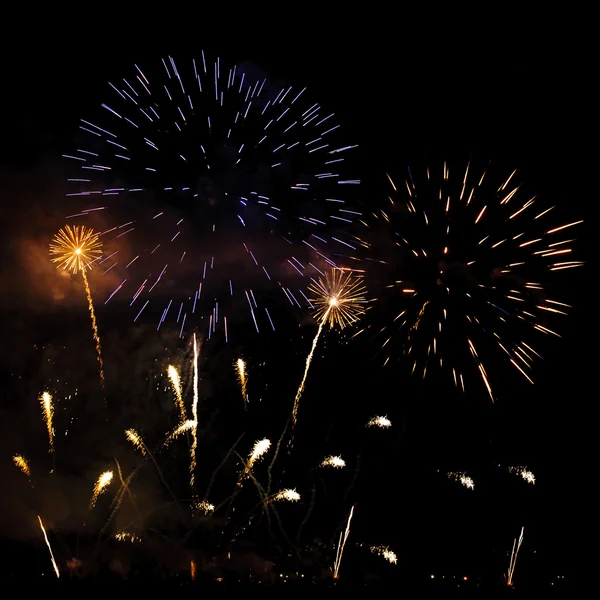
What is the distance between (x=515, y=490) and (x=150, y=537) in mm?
31678

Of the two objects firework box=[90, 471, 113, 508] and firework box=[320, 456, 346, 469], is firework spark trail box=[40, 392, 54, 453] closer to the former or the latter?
firework box=[90, 471, 113, 508]

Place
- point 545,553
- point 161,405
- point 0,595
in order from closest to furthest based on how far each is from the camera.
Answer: point 0,595, point 161,405, point 545,553

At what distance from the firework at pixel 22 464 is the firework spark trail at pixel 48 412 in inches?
86.2

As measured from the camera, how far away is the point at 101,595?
2547cm

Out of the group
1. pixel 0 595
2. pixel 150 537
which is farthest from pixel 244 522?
pixel 0 595

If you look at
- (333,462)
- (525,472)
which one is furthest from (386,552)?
(525,472)

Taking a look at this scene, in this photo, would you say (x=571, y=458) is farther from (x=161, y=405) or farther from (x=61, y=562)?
(x=61, y=562)

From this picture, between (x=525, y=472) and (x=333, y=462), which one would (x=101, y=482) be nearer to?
(x=333, y=462)

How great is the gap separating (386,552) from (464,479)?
339 inches

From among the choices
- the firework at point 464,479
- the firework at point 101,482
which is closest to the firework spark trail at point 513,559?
the firework at point 464,479

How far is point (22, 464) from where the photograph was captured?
41.6 metres

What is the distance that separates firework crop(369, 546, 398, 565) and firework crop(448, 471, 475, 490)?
A: 8101mm

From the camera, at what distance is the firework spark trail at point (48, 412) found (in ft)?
71.8

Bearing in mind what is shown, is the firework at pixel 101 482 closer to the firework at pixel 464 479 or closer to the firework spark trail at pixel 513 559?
the firework spark trail at pixel 513 559
